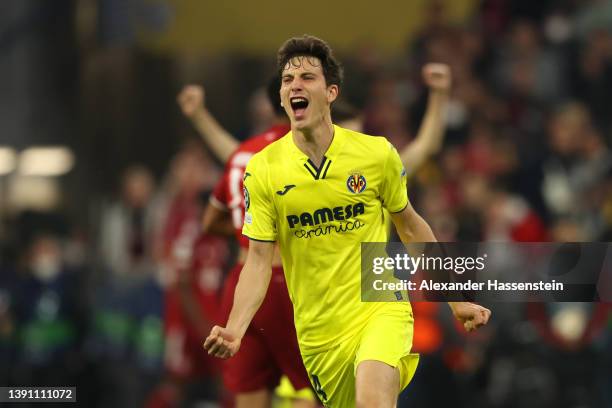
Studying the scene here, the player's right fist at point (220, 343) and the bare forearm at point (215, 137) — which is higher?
the bare forearm at point (215, 137)

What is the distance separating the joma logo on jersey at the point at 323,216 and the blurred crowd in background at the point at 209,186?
14.5 ft

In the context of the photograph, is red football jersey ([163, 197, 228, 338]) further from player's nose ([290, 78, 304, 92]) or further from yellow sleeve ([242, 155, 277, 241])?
player's nose ([290, 78, 304, 92])

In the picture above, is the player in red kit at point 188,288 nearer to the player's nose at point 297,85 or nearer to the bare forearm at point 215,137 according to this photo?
the bare forearm at point 215,137

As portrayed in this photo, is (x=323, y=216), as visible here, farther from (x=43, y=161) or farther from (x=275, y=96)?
(x=43, y=161)

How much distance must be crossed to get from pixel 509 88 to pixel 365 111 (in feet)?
4.60

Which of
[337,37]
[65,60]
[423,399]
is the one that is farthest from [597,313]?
[65,60]

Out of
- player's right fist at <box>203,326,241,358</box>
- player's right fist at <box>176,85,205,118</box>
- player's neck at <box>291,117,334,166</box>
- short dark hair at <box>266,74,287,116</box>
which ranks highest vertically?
player's right fist at <box>176,85,205,118</box>

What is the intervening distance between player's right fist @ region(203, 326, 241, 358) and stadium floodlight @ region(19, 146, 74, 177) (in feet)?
29.6

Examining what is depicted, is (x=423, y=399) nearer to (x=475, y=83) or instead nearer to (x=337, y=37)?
(x=475, y=83)

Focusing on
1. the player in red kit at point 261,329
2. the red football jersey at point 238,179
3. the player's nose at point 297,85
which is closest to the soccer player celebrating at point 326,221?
the player's nose at point 297,85

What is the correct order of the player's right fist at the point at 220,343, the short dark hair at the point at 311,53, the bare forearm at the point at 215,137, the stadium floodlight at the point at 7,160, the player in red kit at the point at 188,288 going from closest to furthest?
the player's right fist at the point at 220,343 < the short dark hair at the point at 311,53 < the bare forearm at the point at 215,137 < the player in red kit at the point at 188,288 < the stadium floodlight at the point at 7,160

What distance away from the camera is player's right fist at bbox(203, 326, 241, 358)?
6344mm

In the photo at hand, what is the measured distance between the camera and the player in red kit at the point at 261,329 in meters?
8.08

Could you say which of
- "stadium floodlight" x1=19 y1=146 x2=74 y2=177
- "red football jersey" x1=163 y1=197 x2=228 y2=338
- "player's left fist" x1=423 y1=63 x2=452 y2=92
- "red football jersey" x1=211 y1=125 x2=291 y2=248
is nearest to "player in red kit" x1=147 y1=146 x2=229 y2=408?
"red football jersey" x1=163 y1=197 x2=228 y2=338
